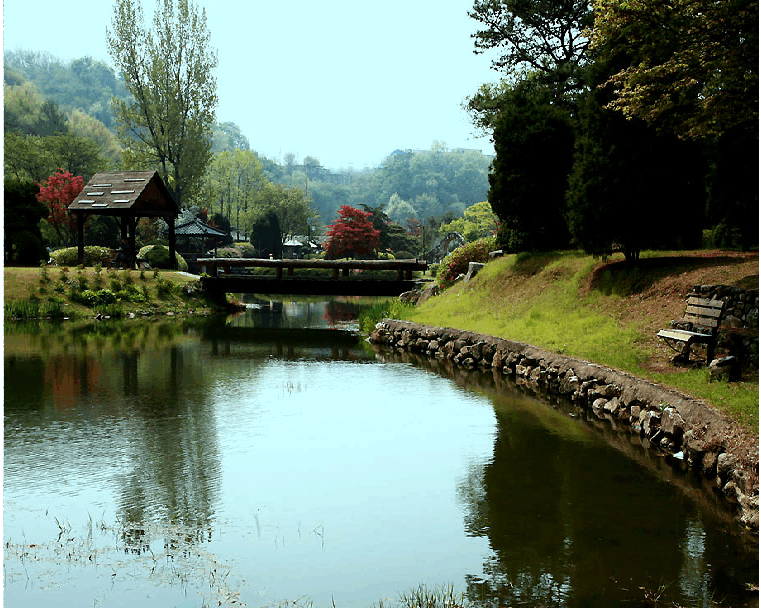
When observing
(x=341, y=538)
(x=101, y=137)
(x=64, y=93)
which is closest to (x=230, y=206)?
(x=101, y=137)

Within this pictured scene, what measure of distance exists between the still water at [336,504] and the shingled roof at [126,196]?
23.1 meters

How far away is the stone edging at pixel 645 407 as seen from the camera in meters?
7.94

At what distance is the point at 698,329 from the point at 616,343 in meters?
2.09

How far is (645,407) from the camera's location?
11023 mm

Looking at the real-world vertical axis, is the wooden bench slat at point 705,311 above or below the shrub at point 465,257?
below

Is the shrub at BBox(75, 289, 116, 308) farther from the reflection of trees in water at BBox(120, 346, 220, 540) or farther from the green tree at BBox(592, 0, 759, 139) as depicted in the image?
the green tree at BBox(592, 0, 759, 139)

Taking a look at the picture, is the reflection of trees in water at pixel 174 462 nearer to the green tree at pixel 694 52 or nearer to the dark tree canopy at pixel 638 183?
the green tree at pixel 694 52

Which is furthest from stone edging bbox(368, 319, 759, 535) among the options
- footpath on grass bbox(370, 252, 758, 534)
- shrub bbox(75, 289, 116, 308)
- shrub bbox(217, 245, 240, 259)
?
shrub bbox(217, 245, 240, 259)

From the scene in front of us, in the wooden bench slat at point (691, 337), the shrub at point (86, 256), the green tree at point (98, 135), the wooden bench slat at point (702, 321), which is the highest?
the green tree at point (98, 135)

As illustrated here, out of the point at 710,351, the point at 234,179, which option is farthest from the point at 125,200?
the point at 234,179

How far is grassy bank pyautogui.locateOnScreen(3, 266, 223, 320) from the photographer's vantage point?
29.5m

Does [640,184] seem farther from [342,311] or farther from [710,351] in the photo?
[342,311]

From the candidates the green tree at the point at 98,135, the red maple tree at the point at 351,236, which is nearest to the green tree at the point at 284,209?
the red maple tree at the point at 351,236

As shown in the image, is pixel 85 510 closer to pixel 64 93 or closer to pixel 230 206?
pixel 230 206
